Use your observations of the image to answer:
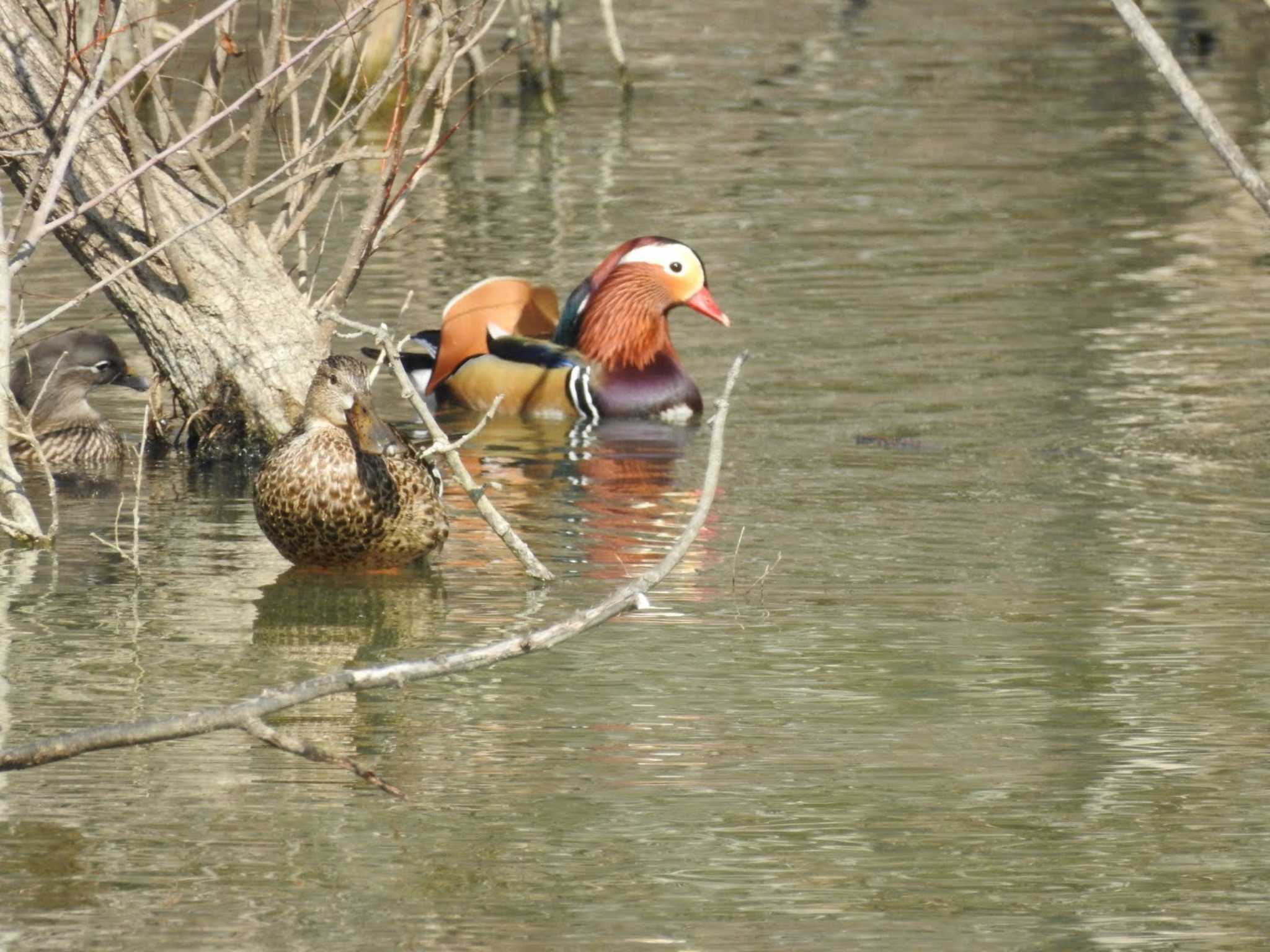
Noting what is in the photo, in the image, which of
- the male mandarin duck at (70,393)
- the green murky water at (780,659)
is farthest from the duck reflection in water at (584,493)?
the male mandarin duck at (70,393)

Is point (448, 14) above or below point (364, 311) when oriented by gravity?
above

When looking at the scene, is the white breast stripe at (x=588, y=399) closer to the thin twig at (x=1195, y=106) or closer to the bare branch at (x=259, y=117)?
the bare branch at (x=259, y=117)

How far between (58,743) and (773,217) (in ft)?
37.9

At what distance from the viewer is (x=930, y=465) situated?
9.83 meters

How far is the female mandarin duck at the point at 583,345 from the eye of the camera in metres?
11.5

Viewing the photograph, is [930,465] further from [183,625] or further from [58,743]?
[58,743]

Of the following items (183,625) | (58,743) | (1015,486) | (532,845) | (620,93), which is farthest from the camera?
(620,93)

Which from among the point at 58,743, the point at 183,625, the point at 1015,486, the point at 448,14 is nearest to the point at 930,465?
the point at 1015,486

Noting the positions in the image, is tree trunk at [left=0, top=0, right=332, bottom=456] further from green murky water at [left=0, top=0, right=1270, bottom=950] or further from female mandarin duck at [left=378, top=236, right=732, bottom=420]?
female mandarin duck at [left=378, top=236, right=732, bottom=420]

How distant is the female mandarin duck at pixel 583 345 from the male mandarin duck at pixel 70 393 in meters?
1.63

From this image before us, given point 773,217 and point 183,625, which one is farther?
point 773,217

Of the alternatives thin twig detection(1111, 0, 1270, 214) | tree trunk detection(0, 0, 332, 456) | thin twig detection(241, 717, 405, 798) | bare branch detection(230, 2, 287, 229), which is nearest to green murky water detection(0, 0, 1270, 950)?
thin twig detection(241, 717, 405, 798)

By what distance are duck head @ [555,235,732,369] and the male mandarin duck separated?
2.16 meters

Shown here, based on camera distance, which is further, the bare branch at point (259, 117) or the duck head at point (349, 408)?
the bare branch at point (259, 117)
